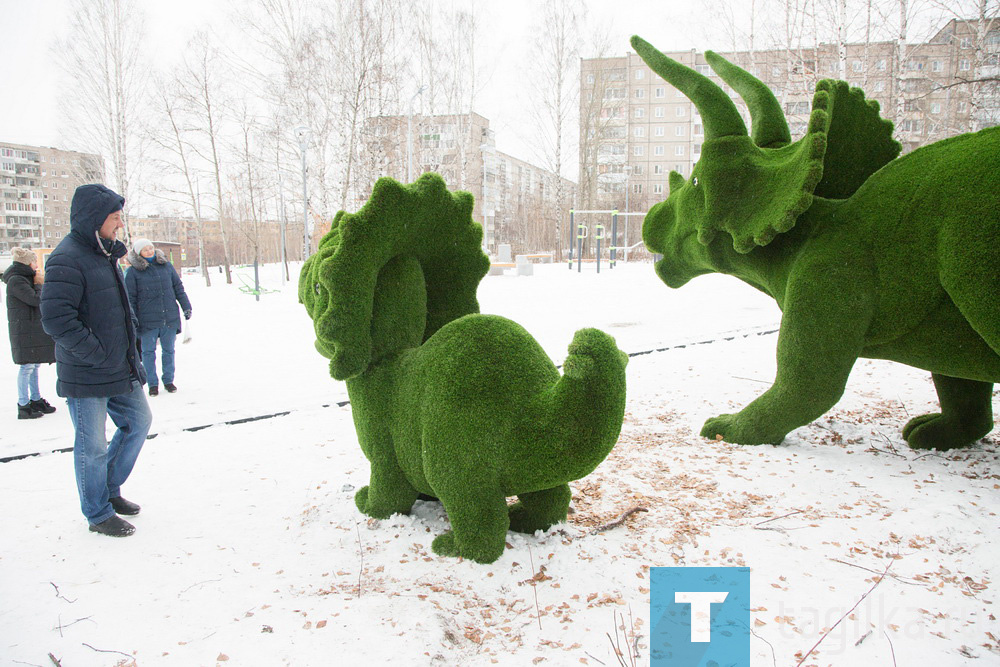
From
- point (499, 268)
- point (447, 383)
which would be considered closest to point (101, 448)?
point (447, 383)

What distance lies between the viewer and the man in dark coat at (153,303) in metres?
6.31

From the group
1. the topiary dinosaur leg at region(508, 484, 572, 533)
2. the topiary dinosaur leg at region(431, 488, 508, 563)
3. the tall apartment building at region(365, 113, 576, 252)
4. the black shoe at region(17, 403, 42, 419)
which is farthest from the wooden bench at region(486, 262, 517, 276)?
the topiary dinosaur leg at region(431, 488, 508, 563)

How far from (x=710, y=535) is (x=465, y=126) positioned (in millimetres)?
20946

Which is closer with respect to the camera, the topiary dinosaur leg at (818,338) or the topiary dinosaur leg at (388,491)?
the topiary dinosaur leg at (388,491)

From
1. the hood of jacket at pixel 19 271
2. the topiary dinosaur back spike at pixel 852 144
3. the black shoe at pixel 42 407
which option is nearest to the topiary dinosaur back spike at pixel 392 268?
the topiary dinosaur back spike at pixel 852 144

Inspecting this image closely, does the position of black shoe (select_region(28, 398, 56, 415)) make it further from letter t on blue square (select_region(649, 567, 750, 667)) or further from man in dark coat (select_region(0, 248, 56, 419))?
letter t on blue square (select_region(649, 567, 750, 667))

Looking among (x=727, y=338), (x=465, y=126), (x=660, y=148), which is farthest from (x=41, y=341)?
(x=660, y=148)

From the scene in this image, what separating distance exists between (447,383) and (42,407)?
16.7ft

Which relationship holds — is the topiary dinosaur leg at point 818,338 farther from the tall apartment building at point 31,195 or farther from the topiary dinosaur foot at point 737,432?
the tall apartment building at point 31,195

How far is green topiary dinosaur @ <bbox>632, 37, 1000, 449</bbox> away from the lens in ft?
10.8

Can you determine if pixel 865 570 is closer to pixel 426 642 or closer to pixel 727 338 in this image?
pixel 426 642

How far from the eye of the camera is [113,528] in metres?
3.17

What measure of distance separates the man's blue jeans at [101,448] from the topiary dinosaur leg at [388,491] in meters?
1.42

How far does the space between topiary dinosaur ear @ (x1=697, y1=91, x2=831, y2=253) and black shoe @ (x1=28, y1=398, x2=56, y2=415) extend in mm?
6106
